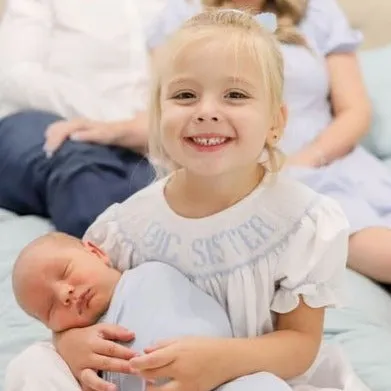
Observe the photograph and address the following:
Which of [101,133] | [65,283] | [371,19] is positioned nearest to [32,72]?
[101,133]

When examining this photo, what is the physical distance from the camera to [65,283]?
1.06 metres

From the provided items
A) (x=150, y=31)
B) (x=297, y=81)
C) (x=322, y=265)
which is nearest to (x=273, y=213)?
(x=322, y=265)

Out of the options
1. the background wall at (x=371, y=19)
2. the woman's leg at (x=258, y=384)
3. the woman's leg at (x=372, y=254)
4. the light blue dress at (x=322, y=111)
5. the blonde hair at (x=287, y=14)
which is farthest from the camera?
the background wall at (x=371, y=19)

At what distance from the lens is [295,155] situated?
5.57ft

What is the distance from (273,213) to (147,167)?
671mm

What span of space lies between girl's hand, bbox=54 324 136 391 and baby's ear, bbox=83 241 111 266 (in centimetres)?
9

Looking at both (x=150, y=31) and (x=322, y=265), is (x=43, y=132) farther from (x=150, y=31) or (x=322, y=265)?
(x=322, y=265)

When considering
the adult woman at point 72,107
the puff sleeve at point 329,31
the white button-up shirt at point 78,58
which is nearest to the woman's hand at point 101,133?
the adult woman at point 72,107

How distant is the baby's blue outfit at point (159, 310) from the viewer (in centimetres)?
101

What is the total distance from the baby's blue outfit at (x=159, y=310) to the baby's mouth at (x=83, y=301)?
31 mm

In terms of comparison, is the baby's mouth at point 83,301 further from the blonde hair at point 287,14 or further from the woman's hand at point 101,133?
the blonde hair at point 287,14

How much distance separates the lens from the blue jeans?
5.19ft

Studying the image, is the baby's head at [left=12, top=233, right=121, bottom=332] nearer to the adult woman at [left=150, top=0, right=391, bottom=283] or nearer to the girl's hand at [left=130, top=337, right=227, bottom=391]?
the girl's hand at [left=130, top=337, right=227, bottom=391]

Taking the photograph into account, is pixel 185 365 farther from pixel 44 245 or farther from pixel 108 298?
pixel 44 245
